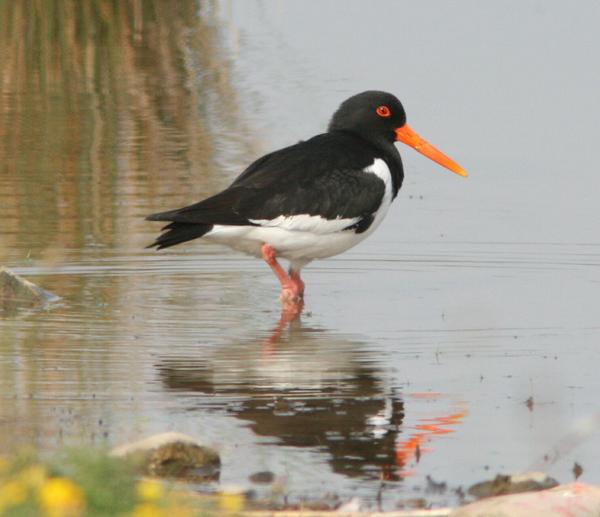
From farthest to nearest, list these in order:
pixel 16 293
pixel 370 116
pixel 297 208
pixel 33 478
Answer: pixel 370 116, pixel 297 208, pixel 16 293, pixel 33 478

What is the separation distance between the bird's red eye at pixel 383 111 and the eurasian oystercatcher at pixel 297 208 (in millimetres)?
392

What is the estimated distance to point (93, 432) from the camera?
6625 mm

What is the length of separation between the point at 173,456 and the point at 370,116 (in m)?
4.90

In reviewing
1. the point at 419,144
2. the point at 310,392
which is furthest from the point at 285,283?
the point at 310,392

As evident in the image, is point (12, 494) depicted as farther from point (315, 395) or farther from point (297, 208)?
point (297, 208)

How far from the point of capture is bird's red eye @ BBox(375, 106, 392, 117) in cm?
1059

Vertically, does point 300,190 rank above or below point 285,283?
above

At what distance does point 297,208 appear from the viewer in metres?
9.60

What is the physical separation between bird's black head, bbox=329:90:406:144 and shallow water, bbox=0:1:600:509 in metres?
0.81

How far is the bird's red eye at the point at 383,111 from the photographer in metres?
10.6

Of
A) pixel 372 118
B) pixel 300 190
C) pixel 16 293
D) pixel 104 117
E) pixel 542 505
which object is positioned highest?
pixel 104 117

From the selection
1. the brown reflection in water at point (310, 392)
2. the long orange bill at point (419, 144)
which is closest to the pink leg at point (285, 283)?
the brown reflection in water at point (310, 392)

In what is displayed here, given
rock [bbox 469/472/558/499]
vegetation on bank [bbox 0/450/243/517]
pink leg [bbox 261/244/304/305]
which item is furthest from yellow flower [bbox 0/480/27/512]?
pink leg [bbox 261/244/304/305]

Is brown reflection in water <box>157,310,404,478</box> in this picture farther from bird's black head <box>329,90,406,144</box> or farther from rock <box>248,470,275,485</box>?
bird's black head <box>329,90,406,144</box>
